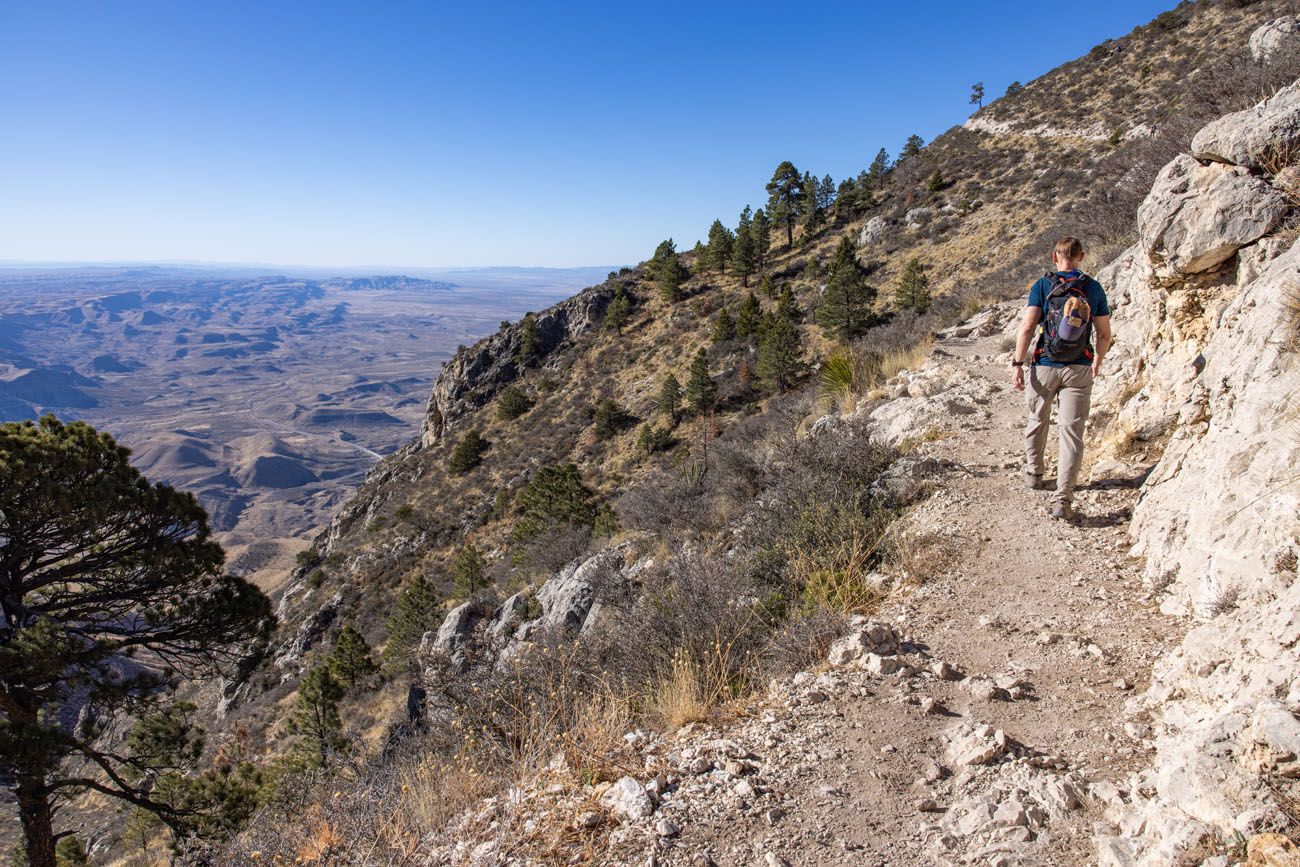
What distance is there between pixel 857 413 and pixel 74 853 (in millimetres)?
15015

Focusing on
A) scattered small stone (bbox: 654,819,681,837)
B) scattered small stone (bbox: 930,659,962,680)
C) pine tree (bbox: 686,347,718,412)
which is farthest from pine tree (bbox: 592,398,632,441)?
scattered small stone (bbox: 654,819,681,837)

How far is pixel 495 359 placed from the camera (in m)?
48.1

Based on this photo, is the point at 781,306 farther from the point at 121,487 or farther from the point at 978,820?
the point at 978,820

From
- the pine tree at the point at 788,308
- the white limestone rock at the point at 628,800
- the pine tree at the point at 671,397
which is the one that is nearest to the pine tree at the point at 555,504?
→ the pine tree at the point at 671,397

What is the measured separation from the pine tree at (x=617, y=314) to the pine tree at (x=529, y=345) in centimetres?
570

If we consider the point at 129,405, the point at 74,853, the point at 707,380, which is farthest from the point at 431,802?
the point at 129,405

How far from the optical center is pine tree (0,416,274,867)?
21.7 feet

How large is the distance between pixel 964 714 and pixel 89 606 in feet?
32.5

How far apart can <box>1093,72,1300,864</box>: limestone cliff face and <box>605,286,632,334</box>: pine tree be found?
3896cm

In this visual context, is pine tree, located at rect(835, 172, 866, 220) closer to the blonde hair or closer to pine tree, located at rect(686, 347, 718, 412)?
pine tree, located at rect(686, 347, 718, 412)

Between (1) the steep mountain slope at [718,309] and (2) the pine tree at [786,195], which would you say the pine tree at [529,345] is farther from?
(2) the pine tree at [786,195]

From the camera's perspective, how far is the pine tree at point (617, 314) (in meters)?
44.0

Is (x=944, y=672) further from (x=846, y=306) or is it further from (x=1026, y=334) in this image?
(x=846, y=306)

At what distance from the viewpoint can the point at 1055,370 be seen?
4.65m
